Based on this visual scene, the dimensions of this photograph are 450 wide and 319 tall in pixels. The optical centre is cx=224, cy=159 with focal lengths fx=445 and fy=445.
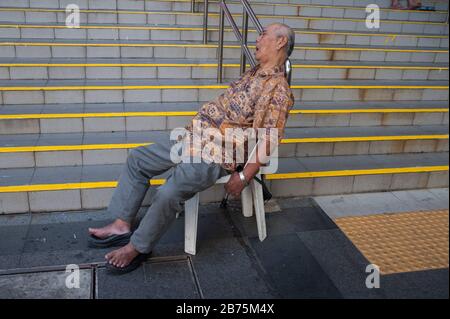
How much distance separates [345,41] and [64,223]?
4.27m

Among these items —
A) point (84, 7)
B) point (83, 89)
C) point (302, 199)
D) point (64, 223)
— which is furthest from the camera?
point (84, 7)

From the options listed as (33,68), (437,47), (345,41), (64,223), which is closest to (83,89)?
(33,68)

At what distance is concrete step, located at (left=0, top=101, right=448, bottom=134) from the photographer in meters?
3.77

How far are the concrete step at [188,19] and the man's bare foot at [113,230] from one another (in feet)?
11.2

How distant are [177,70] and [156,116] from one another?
0.92 metres

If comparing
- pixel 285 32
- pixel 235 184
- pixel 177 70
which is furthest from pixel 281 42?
pixel 177 70

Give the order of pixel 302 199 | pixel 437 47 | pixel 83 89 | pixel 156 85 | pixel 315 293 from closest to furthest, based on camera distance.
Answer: pixel 315 293, pixel 302 199, pixel 83 89, pixel 156 85, pixel 437 47

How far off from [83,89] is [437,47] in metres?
4.69

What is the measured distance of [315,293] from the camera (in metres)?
2.45

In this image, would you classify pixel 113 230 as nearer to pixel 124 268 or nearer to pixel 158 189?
pixel 124 268

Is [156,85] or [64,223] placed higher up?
[156,85]

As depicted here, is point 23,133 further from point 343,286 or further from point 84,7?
point 343,286

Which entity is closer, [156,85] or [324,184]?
[324,184]
